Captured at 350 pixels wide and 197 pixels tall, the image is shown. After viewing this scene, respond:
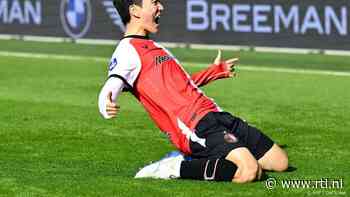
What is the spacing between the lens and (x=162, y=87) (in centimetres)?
1003

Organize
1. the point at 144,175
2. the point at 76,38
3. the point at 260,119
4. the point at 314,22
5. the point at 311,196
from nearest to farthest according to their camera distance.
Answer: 1. the point at 311,196
2. the point at 144,175
3. the point at 260,119
4. the point at 314,22
5. the point at 76,38

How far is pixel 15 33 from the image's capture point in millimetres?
29000

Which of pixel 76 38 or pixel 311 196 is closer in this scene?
pixel 311 196

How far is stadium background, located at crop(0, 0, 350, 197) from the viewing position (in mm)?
10109

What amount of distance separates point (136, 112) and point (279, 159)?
5345mm

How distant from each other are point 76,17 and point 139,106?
11679mm

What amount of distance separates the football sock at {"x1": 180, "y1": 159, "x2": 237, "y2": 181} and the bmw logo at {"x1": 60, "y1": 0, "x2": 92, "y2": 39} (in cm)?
1778

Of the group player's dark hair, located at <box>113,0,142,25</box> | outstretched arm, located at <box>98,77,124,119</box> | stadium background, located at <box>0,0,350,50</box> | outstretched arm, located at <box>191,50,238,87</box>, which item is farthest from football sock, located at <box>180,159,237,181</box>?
stadium background, located at <box>0,0,350,50</box>

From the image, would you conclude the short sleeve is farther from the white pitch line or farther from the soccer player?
the white pitch line

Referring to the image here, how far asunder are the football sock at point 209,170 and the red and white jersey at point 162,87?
0.21 metres

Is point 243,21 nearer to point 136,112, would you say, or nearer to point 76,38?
point 76,38

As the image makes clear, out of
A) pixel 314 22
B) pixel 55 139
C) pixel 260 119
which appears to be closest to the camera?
pixel 55 139

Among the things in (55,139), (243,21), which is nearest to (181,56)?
(243,21)
